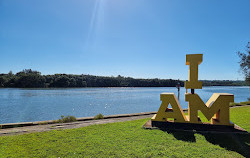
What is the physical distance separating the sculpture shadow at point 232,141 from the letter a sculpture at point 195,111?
20.1 inches

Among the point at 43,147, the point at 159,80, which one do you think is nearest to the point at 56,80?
the point at 159,80

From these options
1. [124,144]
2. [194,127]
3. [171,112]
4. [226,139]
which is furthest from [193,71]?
[124,144]

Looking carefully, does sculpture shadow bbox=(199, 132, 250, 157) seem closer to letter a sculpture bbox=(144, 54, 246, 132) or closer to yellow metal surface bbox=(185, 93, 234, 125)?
letter a sculpture bbox=(144, 54, 246, 132)

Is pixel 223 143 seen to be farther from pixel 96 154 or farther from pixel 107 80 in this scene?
pixel 107 80

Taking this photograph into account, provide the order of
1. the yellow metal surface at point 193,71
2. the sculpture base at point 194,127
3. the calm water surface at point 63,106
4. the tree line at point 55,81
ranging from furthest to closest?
the tree line at point 55,81 < the calm water surface at point 63,106 < the yellow metal surface at point 193,71 < the sculpture base at point 194,127

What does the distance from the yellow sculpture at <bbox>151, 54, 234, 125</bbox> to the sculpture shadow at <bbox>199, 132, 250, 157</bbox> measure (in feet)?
2.61

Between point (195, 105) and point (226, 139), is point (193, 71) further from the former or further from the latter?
point (226, 139)

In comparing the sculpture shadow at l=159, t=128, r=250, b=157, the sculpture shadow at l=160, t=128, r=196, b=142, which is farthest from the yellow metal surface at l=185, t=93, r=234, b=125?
the sculpture shadow at l=160, t=128, r=196, b=142

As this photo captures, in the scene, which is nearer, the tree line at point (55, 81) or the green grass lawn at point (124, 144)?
the green grass lawn at point (124, 144)

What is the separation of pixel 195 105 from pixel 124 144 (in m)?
4.00

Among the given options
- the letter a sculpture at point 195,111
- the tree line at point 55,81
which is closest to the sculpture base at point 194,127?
the letter a sculpture at point 195,111

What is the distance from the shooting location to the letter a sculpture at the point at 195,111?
23.5ft

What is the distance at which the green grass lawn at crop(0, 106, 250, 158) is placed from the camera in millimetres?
4777

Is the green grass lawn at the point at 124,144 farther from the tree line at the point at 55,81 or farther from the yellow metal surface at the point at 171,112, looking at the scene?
the tree line at the point at 55,81
